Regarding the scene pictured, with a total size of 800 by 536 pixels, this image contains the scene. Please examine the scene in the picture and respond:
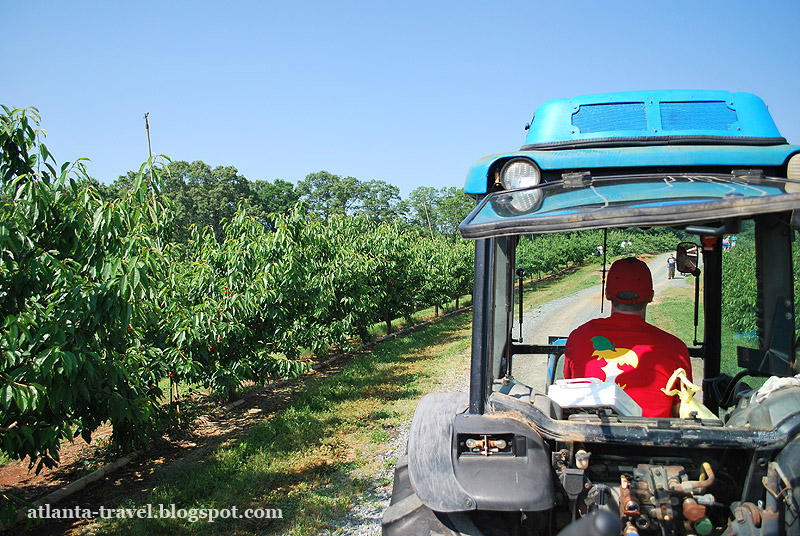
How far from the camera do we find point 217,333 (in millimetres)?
6840

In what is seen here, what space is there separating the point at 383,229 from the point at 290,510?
11.4m

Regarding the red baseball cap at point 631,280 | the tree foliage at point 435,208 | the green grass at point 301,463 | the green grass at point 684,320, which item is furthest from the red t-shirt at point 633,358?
the tree foliage at point 435,208

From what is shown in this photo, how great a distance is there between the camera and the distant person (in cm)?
266

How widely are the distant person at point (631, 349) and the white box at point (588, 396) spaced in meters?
0.36

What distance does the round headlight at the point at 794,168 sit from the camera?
7.02ft

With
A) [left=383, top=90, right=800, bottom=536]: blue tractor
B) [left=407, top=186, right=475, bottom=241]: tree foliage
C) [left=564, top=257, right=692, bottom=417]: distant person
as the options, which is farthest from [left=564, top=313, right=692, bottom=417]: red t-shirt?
[left=407, top=186, right=475, bottom=241]: tree foliage

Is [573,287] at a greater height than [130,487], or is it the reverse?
[573,287]

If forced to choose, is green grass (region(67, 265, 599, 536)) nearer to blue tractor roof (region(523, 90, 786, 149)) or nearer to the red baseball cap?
the red baseball cap

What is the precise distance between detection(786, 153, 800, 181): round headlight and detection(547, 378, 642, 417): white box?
1092 millimetres

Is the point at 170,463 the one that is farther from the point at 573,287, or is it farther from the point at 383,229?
the point at 383,229

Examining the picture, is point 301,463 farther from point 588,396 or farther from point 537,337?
point 588,396

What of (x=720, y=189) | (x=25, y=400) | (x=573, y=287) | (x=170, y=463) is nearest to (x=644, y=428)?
(x=720, y=189)

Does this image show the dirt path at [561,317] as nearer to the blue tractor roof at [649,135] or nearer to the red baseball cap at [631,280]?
the red baseball cap at [631,280]

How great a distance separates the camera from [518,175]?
7.66ft
